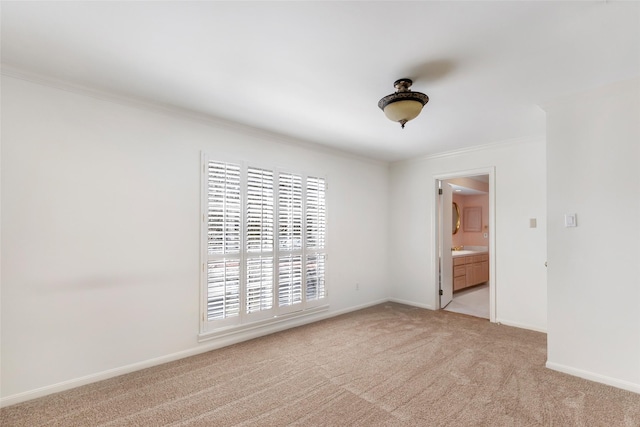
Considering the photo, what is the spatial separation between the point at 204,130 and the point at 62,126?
1.20 metres

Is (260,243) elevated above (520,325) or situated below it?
above

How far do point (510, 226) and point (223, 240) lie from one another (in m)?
3.79

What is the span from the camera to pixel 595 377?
252 cm

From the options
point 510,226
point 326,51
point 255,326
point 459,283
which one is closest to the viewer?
point 326,51

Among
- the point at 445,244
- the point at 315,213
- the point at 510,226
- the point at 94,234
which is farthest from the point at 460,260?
the point at 94,234

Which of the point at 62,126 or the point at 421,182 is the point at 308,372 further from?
the point at 421,182

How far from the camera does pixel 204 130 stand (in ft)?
10.8

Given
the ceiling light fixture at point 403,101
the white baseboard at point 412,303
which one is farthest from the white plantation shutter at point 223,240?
the white baseboard at point 412,303

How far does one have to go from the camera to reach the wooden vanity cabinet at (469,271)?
6.09 metres

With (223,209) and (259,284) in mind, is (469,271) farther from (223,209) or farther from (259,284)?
(223,209)

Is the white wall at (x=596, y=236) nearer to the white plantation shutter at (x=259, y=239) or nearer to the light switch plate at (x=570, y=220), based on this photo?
the light switch plate at (x=570, y=220)

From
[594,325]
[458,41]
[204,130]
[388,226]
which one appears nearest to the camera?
[458,41]

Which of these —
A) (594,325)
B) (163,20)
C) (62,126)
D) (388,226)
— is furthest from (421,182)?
(62,126)

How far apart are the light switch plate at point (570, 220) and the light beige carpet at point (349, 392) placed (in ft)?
4.37
